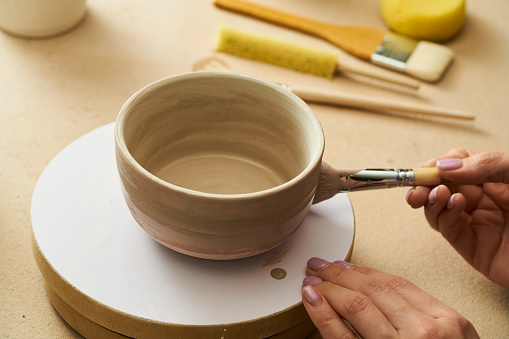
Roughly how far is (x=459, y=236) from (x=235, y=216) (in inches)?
16.0

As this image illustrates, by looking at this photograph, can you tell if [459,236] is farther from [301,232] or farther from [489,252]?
[301,232]

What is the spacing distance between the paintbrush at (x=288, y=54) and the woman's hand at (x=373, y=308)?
64cm

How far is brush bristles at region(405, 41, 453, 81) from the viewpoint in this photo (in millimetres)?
1233

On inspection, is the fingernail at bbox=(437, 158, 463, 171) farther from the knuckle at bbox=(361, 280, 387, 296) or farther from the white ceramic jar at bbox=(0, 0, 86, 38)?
the white ceramic jar at bbox=(0, 0, 86, 38)

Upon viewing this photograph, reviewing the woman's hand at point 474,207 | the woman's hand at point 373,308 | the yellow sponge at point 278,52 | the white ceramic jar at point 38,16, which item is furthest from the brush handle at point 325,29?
the woman's hand at point 373,308

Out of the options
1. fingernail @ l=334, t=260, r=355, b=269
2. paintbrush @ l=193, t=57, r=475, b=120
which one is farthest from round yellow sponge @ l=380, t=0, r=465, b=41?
fingernail @ l=334, t=260, r=355, b=269

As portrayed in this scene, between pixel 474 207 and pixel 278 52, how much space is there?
562 millimetres

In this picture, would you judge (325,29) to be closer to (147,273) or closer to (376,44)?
(376,44)

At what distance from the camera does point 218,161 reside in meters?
0.82

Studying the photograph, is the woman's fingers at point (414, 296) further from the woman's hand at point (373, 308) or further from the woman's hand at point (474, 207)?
the woman's hand at point (474, 207)

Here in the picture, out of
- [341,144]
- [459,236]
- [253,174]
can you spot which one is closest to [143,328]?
[253,174]

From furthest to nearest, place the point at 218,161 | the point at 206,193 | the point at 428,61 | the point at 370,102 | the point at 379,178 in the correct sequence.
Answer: the point at 428,61 → the point at 370,102 → the point at 218,161 → the point at 379,178 → the point at 206,193

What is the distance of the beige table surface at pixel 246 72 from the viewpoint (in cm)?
80

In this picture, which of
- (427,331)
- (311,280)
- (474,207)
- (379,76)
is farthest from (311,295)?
(379,76)
